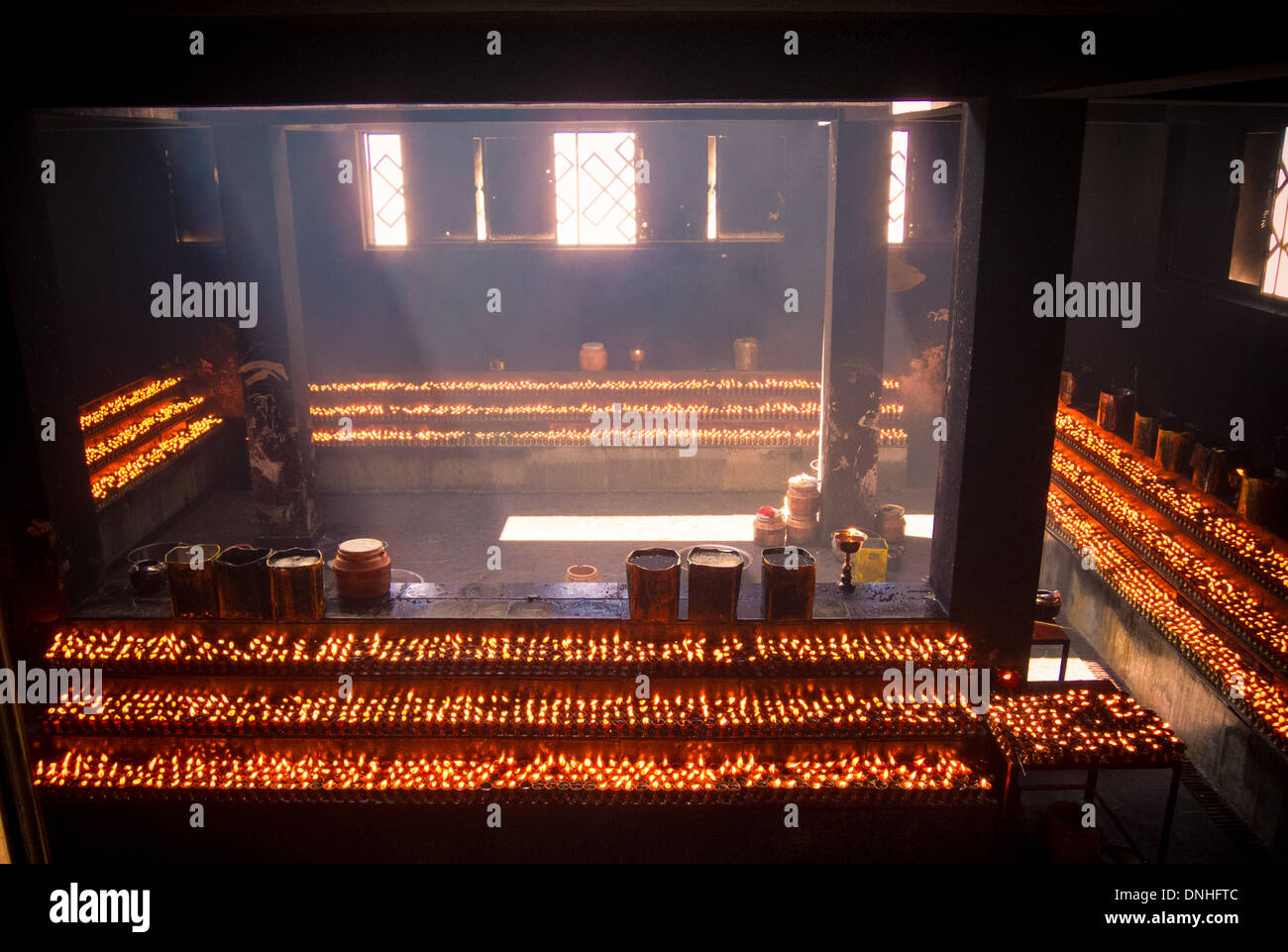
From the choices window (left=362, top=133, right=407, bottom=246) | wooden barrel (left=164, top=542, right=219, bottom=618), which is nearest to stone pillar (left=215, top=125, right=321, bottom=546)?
window (left=362, top=133, right=407, bottom=246)

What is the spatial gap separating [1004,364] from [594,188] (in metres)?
9.24

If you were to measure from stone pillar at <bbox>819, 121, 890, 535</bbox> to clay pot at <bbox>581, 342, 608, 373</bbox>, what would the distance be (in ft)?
12.3

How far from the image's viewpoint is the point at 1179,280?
27.7 feet

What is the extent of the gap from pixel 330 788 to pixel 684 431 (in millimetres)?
8032

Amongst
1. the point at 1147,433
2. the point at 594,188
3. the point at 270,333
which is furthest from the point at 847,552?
the point at 594,188

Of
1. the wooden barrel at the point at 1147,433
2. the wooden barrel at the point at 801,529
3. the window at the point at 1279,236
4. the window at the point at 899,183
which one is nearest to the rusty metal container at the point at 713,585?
the wooden barrel at the point at 1147,433

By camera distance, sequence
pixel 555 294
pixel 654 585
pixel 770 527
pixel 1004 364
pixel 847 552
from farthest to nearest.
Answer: pixel 555 294 < pixel 770 527 < pixel 847 552 < pixel 654 585 < pixel 1004 364

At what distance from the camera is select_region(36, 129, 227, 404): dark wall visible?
1000 centimetres

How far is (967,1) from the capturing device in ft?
12.2

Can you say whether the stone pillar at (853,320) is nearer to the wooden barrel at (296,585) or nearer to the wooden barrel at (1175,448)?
the wooden barrel at (1175,448)

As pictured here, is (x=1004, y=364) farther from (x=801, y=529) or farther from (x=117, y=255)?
(x=117, y=255)

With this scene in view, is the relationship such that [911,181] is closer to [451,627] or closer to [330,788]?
[451,627]

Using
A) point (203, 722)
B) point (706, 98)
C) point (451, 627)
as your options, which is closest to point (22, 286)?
point (203, 722)

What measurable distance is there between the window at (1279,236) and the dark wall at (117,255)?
10.7 m
